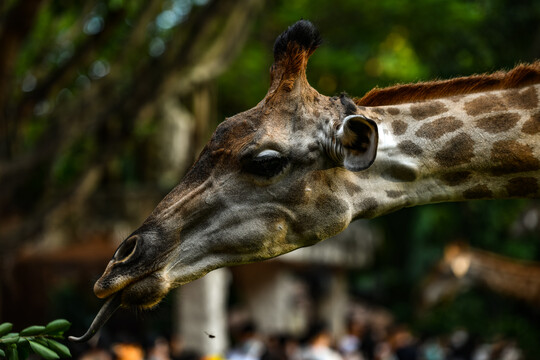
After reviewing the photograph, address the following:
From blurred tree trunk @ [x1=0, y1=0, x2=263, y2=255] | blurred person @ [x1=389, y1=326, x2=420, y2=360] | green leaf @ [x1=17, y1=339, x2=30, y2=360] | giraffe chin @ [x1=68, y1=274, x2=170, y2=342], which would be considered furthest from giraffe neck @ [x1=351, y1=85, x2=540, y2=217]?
blurred person @ [x1=389, y1=326, x2=420, y2=360]

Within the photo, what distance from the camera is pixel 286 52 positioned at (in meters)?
3.40

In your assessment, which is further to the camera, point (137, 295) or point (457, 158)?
point (457, 158)

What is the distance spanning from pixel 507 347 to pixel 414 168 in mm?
11702

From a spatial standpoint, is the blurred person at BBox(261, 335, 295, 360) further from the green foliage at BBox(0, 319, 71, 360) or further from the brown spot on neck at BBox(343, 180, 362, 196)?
the green foliage at BBox(0, 319, 71, 360)

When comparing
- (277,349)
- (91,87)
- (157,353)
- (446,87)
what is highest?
(91,87)

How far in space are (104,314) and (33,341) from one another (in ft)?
1.11

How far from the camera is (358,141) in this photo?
3127 millimetres

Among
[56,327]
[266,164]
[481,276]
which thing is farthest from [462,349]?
[56,327]

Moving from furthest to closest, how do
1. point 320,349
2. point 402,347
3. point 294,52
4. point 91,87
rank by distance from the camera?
1. point 402,347
2. point 320,349
3. point 91,87
4. point 294,52

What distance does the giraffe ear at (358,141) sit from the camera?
309cm

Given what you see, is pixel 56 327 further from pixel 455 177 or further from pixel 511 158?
pixel 511 158

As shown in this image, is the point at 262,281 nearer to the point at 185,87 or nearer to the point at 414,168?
the point at 185,87

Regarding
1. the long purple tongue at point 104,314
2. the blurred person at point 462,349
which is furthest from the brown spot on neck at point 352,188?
→ the blurred person at point 462,349

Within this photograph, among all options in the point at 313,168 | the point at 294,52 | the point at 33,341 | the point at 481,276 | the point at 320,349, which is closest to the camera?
the point at 33,341
